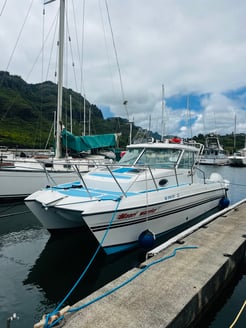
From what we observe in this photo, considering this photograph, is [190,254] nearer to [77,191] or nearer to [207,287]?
[207,287]

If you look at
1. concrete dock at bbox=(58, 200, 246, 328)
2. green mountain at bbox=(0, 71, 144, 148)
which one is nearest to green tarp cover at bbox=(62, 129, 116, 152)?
concrete dock at bbox=(58, 200, 246, 328)

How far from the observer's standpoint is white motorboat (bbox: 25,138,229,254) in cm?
545

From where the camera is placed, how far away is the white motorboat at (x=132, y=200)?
5.45 metres

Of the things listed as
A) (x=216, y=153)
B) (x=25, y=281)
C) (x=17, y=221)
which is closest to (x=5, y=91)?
(x=216, y=153)

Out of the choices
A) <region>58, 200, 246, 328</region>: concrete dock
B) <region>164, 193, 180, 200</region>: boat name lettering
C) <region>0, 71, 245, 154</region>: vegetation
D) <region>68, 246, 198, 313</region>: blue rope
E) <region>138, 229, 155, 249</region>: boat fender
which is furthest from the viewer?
<region>0, 71, 245, 154</region>: vegetation

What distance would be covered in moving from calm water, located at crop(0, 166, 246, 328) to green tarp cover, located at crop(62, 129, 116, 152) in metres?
7.44

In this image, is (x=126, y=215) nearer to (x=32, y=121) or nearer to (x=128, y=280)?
(x=128, y=280)

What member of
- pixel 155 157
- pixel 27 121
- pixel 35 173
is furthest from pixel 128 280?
pixel 27 121

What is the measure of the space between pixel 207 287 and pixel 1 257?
4787mm

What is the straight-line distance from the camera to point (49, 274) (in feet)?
17.5

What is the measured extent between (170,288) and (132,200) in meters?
2.54

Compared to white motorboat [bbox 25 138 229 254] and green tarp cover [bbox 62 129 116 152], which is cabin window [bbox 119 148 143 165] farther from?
green tarp cover [bbox 62 129 116 152]

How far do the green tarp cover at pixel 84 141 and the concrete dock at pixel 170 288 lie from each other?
10.5m

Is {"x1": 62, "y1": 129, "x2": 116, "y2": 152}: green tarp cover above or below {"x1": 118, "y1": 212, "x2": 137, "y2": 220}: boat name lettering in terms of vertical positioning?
above
